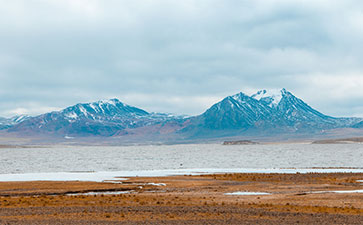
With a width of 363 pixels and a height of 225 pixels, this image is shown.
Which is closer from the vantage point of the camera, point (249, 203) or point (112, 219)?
point (112, 219)

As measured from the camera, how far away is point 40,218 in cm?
3097

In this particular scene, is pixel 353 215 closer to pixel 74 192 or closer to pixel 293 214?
pixel 293 214

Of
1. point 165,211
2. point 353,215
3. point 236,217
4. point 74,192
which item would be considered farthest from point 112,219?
point 74,192

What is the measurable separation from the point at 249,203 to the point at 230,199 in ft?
13.0

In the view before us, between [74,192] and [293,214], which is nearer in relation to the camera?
[293,214]

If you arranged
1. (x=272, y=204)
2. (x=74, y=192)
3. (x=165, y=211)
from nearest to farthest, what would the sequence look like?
(x=165, y=211) < (x=272, y=204) < (x=74, y=192)

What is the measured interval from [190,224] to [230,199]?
1342 cm

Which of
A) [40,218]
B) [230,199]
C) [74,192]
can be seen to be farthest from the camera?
[74,192]

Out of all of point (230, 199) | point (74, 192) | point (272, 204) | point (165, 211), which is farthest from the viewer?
point (74, 192)

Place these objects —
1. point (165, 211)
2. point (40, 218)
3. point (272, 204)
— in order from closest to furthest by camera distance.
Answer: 1. point (40, 218)
2. point (165, 211)
3. point (272, 204)

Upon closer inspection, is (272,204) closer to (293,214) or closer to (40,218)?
(293,214)

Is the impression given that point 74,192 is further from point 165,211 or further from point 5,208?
point 165,211

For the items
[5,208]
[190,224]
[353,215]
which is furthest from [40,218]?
[353,215]

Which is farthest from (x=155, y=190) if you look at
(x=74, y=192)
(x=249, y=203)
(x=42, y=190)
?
(x=249, y=203)
